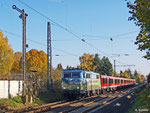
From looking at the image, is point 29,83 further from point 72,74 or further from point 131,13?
point 131,13

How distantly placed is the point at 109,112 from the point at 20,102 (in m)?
7.90

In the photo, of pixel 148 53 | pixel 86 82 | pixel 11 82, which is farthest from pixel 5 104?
pixel 148 53

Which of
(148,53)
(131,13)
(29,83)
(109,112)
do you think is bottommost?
(109,112)

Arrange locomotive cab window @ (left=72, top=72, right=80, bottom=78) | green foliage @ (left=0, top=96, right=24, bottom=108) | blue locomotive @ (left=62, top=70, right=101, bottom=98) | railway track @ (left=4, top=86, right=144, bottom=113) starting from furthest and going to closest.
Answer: locomotive cab window @ (left=72, top=72, right=80, bottom=78), blue locomotive @ (left=62, top=70, right=101, bottom=98), green foliage @ (left=0, top=96, right=24, bottom=108), railway track @ (left=4, top=86, right=144, bottom=113)

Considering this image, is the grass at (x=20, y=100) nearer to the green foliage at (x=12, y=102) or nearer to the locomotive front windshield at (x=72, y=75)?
the green foliage at (x=12, y=102)

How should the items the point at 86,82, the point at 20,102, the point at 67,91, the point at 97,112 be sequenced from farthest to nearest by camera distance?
the point at 86,82 → the point at 67,91 → the point at 20,102 → the point at 97,112

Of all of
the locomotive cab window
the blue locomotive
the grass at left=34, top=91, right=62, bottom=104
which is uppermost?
the locomotive cab window

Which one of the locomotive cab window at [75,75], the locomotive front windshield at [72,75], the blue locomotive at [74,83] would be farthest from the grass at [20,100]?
the locomotive cab window at [75,75]

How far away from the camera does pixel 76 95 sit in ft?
71.4

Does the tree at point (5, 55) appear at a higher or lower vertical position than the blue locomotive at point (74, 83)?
higher

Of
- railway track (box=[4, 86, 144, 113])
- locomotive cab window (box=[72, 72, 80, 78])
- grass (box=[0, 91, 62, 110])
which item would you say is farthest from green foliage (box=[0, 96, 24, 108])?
locomotive cab window (box=[72, 72, 80, 78])

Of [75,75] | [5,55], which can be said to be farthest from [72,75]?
[5,55]

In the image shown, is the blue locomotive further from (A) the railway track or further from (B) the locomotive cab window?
(A) the railway track

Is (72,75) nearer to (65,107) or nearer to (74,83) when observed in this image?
(74,83)
